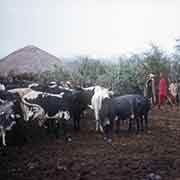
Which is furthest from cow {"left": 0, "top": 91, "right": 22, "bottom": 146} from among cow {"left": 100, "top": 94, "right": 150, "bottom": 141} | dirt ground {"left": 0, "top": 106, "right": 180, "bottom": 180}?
cow {"left": 100, "top": 94, "right": 150, "bottom": 141}

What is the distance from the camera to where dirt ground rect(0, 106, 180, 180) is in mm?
5184

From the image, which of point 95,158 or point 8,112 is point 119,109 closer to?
point 95,158

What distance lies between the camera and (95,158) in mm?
6012

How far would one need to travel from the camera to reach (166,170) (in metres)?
5.39

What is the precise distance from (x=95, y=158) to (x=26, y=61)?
15777 millimetres

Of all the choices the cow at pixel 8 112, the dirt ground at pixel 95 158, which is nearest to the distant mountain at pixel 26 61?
the cow at pixel 8 112

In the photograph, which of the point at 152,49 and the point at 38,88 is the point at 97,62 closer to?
the point at 152,49

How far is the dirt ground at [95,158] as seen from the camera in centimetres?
518

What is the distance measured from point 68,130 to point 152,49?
11.2m

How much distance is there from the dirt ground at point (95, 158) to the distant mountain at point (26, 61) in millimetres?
11304

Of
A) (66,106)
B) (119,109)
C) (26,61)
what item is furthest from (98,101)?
(26,61)

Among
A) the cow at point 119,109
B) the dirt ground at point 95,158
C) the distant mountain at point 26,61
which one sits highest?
the distant mountain at point 26,61

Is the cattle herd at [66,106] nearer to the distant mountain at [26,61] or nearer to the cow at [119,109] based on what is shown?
the cow at [119,109]

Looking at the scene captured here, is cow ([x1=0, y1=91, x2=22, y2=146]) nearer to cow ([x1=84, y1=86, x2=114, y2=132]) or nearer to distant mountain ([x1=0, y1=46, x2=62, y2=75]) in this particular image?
cow ([x1=84, y1=86, x2=114, y2=132])
